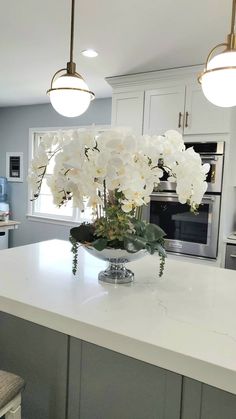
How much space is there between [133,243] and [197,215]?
6.00ft

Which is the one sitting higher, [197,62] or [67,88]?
[197,62]

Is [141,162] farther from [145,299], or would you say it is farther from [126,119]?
[126,119]

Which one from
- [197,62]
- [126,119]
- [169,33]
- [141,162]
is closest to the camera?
[141,162]

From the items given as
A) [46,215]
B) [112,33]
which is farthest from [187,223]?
[46,215]

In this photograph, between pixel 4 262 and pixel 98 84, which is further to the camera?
pixel 98 84

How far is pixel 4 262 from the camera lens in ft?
5.00

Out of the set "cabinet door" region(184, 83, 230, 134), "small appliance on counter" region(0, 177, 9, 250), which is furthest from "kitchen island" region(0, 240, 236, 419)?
"small appliance on counter" region(0, 177, 9, 250)

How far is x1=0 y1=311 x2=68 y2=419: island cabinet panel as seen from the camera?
45.4 inches

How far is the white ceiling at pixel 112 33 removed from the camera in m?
1.91

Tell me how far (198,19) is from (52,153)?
1.46 m

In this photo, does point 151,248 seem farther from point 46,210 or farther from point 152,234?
point 46,210

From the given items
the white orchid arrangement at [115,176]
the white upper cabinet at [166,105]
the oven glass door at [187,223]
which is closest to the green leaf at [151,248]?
the white orchid arrangement at [115,176]

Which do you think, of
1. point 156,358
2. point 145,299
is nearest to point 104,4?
point 145,299

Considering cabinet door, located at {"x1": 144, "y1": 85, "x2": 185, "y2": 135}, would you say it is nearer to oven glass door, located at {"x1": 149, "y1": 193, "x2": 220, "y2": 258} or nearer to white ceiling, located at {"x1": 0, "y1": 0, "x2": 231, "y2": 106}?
white ceiling, located at {"x1": 0, "y1": 0, "x2": 231, "y2": 106}
